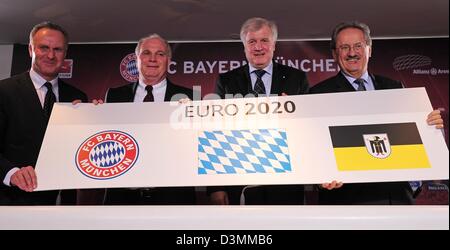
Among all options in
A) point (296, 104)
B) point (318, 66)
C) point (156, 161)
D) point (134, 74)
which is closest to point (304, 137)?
point (296, 104)

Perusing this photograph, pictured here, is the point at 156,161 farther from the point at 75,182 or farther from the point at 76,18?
the point at 76,18

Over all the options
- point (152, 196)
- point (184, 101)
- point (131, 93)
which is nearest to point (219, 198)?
point (152, 196)

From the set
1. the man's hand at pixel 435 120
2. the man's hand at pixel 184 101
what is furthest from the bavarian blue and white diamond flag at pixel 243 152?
the man's hand at pixel 435 120

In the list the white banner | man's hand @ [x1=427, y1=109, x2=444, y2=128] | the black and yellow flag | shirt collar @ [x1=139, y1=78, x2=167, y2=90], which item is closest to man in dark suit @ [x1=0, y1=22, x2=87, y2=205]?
the white banner

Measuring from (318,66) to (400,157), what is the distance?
7.01 ft

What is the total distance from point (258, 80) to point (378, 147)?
2.36ft

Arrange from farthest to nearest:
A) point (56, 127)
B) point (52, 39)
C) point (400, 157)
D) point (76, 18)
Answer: point (76, 18) < point (52, 39) < point (56, 127) < point (400, 157)

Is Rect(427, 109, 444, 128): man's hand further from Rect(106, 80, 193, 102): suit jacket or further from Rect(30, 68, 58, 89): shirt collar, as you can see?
Rect(30, 68, 58, 89): shirt collar

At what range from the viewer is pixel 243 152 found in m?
1.66

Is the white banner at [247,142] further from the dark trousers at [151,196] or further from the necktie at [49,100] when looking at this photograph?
the dark trousers at [151,196]

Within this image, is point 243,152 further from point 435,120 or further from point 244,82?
point 435,120

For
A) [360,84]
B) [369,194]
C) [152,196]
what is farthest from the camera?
[360,84]

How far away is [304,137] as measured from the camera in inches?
66.5

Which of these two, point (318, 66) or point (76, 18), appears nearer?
point (76, 18)
